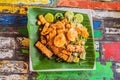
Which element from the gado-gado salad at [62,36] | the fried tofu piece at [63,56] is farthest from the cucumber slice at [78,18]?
the fried tofu piece at [63,56]

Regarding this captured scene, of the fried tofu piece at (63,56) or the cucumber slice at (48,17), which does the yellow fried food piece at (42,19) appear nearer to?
the cucumber slice at (48,17)

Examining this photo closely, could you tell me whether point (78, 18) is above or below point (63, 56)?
above

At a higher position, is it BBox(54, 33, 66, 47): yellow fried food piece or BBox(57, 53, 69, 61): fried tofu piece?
BBox(54, 33, 66, 47): yellow fried food piece

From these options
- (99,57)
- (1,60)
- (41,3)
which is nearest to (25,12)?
(41,3)

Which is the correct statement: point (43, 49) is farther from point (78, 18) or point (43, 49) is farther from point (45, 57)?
point (78, 18)

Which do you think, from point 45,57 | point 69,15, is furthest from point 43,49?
point 69,15

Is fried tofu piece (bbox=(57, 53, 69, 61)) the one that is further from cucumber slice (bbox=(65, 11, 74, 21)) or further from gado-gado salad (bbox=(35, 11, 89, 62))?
cucumber slice (bbox=(65, 11, 74, 21))

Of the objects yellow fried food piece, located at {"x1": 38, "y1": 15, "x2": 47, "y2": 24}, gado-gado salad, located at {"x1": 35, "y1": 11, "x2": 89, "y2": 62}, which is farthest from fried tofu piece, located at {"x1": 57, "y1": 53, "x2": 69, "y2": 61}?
yellow fried food piece, located at {"x1": 38, "y1": 15, "x2": 47, "y2": 24}

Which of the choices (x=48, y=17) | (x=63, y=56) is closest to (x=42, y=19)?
(x=48, y=17)

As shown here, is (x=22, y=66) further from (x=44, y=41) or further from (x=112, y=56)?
(x=112, y=56)
